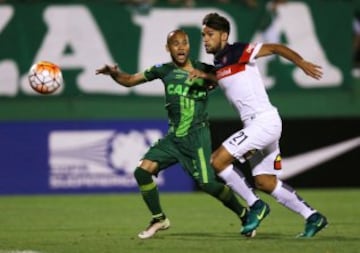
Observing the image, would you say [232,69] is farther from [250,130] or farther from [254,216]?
[254,216]

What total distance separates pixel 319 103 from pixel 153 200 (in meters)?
8.21

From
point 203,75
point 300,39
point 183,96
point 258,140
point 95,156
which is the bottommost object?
point 95,156

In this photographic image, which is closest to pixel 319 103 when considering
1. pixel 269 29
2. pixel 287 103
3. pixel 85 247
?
pixel 287 103

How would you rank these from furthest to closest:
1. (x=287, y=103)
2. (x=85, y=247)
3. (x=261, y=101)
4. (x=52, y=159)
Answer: (x=287, y=103)
(x=52, y=159)
(x=261, y=101)
(x=85, y=247)

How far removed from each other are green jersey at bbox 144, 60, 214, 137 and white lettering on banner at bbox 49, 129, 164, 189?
20.2ft

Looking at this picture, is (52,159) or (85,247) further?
(52,159)

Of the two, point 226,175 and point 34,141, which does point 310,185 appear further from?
point 226,175

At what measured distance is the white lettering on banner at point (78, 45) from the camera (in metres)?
16.5

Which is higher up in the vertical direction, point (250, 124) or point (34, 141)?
point (250, 124)

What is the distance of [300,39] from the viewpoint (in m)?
16.8

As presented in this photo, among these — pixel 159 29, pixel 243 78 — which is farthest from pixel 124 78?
pixel 159 29

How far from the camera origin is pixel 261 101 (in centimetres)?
934

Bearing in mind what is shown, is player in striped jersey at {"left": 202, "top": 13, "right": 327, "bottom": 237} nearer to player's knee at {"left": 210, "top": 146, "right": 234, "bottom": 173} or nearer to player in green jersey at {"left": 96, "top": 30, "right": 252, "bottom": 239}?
player's knee at {"left": 210, "top": 146, "right": 234, "bottom": 173}

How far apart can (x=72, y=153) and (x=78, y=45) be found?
6.00 ft
